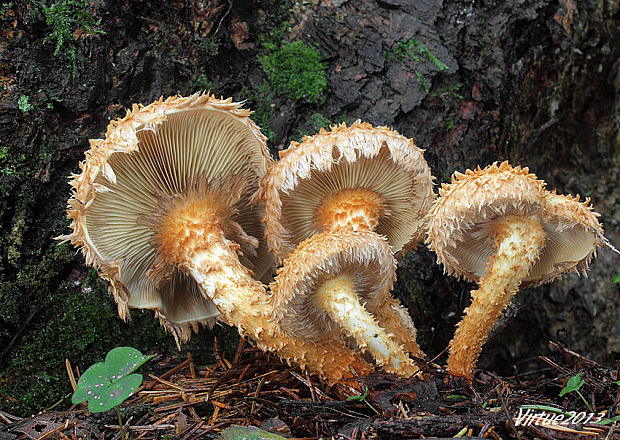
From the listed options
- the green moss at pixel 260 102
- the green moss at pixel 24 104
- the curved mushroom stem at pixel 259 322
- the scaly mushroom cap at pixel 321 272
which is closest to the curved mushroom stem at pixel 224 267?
the curved mushroom stem at pixel 259 322

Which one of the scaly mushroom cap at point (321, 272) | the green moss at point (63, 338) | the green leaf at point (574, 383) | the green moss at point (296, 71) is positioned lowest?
the green moss at point (63, 338)

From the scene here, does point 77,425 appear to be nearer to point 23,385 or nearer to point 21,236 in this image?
point 23,385

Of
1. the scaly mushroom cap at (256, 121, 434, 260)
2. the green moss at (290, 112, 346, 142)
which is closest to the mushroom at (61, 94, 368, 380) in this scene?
the scaly mushroom cap at (256, 121, 434, 260)

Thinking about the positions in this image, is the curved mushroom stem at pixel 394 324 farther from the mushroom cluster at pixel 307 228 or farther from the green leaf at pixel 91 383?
the green leaf at pixel 91 383

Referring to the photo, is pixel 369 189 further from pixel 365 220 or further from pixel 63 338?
pixel 63 338

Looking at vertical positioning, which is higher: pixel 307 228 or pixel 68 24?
pixel 68 24

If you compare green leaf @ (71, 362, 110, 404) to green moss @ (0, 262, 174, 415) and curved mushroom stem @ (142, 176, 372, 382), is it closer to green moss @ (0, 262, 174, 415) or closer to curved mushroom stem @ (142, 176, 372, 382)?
curved mushroom stem @ (142, 176, 372, 382)

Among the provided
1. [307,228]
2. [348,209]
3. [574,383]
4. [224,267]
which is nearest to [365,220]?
[348,209]

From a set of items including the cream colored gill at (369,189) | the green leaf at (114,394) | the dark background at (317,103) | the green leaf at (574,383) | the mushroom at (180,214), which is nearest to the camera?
the green leaf at (114,394)
